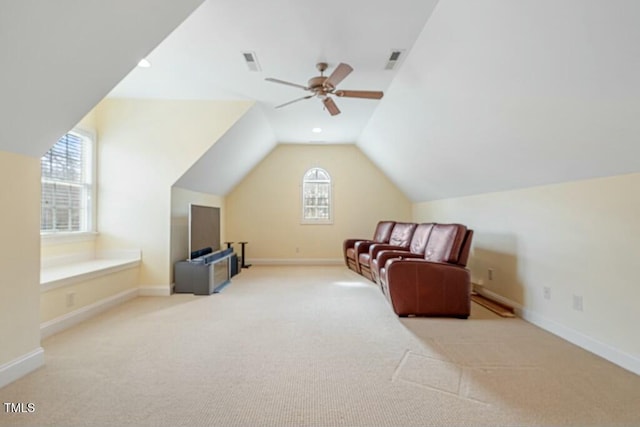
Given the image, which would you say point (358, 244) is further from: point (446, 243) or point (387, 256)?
point (446, 243)

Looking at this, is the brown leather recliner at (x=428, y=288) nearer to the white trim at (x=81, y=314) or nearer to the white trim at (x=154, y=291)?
the white trim at (x=154, y=291)

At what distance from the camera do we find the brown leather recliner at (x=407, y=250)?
4283mm

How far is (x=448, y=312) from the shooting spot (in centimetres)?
343

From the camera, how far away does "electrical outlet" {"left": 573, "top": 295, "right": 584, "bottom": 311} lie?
2.70 meters

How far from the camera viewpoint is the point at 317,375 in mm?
2168

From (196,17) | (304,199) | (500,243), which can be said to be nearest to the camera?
(196,17)

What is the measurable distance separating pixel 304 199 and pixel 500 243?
4.31 m

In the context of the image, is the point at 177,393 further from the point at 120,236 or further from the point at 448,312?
the point at 120,236

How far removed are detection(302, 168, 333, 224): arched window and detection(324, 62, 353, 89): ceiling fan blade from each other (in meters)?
4.12

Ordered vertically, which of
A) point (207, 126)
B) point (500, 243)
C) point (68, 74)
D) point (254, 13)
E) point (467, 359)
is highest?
point (254, 13)

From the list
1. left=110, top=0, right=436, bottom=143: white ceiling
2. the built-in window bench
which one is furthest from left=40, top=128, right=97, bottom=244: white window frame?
left=110, top=0, right=436, bottom=143: white ceiling

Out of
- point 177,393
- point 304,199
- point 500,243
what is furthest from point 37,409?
point 304,199

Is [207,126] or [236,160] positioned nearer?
[207,126]

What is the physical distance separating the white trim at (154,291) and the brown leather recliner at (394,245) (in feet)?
9.81
